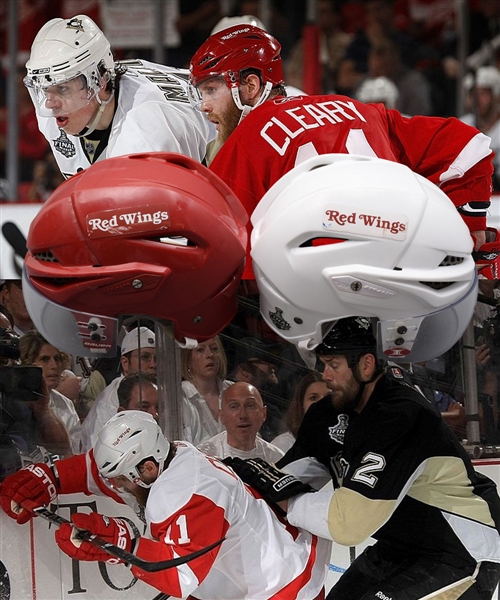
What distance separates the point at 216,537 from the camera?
181 centimetres

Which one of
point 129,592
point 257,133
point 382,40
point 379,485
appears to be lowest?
point 382,40

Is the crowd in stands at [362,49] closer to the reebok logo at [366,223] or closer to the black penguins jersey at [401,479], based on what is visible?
the black penguins jersey at [401,479]

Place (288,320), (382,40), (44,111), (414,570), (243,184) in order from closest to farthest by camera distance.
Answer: (288,320) < (414,570) < (243,184) < (44,111) < (382,40)

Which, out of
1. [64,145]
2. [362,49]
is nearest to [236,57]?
[64,145]

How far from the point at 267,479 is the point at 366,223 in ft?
1.77

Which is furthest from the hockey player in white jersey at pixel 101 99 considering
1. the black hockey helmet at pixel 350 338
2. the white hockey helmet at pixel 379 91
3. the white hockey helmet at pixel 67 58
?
the white hockey helmet at pixel 379 91

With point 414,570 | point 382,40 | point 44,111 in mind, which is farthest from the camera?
point 382,40

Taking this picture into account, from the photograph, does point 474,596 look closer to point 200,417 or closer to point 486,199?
point 200,417

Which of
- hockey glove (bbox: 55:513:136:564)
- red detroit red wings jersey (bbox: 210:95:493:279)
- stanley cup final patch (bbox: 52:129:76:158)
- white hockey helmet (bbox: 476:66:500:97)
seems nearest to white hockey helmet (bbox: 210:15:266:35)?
stanley cup final patch (bbox: 52:129:76:158)

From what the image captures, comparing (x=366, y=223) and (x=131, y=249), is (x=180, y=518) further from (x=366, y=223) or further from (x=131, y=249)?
(x=366, y=223)

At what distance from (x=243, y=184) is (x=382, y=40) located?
16.2ft

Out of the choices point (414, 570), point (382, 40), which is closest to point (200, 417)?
point (414, 570)

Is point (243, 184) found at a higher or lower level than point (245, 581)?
higher

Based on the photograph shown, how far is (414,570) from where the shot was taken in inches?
73.6
